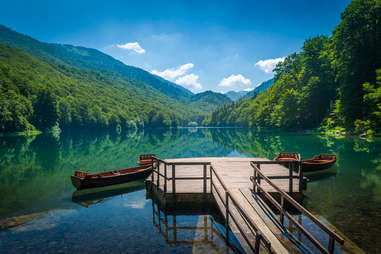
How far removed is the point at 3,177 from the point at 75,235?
15.1 metres

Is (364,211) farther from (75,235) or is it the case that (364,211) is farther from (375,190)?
(75,235)

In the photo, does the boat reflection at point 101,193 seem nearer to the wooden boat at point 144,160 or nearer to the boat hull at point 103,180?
the boat hull at point 103,180

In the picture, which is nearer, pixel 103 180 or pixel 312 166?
pixel 103 180

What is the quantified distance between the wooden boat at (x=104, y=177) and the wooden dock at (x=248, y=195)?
327 centimetres

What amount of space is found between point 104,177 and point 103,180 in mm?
214

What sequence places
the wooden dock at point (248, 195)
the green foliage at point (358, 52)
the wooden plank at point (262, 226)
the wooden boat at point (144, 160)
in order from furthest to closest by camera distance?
the green foliage at point (358, 52), the wooden boat at point (144, 160), the wooden dock at point (248, 195), the wooden plank at point (262, 226)

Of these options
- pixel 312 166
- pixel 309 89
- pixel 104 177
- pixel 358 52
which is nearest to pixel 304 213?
pixel 104 177

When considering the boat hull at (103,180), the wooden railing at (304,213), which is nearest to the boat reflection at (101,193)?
the boat hull at (103,180)

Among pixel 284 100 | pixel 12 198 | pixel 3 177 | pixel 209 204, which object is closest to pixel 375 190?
pixel 209 204

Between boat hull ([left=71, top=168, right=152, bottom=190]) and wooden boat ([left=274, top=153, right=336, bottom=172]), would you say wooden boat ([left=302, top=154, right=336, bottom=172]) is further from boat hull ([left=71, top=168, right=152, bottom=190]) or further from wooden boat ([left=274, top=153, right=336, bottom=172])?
boat hull ([left=71, top=168, right=152, bottom=190])

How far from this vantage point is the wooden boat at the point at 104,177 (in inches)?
551

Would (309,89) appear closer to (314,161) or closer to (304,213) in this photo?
(314,161)

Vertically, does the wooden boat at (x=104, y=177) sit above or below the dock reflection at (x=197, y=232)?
above

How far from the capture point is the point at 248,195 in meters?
9.54
